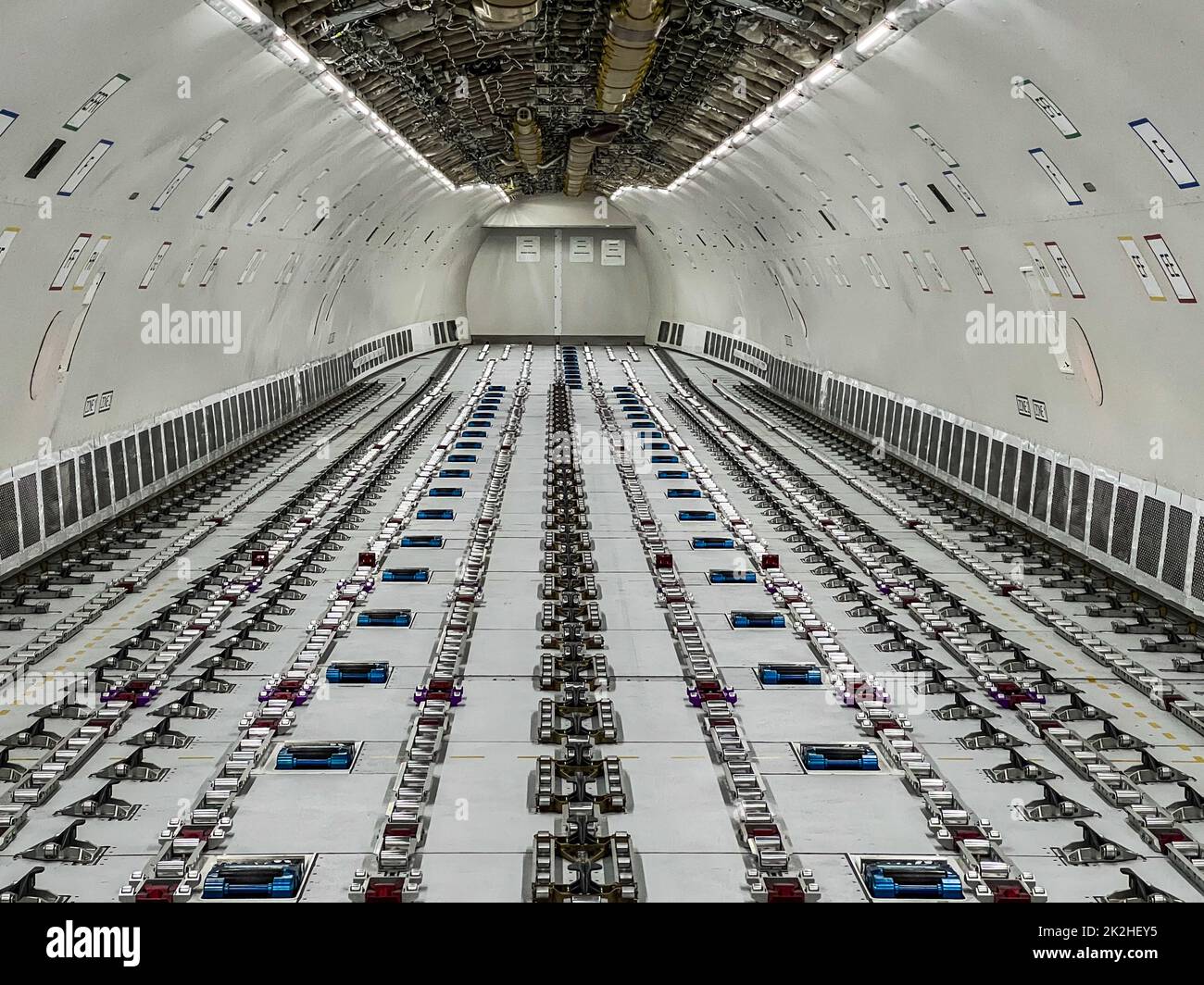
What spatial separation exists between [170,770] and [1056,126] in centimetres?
945

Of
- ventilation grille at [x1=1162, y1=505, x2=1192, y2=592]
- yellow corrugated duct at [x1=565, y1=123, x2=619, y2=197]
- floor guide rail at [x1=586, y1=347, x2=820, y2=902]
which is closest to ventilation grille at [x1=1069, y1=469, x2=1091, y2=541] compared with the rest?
ventilation grille at [x1=1162, y1=505, x2=1192, y2=592]

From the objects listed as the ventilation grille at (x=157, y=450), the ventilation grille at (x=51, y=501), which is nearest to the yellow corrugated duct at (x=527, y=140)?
the ventilation grille at (x=157, y=450)

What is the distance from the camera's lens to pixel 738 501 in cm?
1994

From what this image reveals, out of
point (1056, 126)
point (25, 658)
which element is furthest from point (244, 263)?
point (1056, 126)

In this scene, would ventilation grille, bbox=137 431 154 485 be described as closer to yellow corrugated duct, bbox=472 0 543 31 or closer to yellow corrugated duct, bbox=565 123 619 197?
yellow corrugated duct, bbox=472 0 543 31

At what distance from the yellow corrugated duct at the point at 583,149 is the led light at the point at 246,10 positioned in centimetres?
1618

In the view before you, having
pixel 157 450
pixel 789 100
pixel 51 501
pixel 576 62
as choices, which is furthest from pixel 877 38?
pixel 157 450

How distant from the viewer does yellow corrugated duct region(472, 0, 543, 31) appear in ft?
44.2

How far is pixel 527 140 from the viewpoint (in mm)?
29531

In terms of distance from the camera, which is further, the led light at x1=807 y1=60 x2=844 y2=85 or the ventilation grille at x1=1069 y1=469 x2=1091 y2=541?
the ventilation grille at x1=1069 y1=469 x2=1091 y2=541

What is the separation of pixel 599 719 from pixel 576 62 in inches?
557

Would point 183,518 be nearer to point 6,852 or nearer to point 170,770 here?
point 170,770

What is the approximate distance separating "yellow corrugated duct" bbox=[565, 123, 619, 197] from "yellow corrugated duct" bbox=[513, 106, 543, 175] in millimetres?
804

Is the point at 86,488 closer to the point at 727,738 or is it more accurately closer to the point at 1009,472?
the point at 727,738
